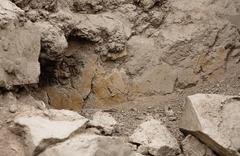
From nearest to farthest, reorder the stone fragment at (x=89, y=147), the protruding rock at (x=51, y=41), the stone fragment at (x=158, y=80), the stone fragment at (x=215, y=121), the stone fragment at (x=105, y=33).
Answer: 1. the stone fragment at (x=89, y=147)
2. the stone fragment at (x=215, y=121)
3. the protruding rock at (x=51, y=41)
4. the stone fragment at (x=105, y=33)
5. the stone fragment at (x=158, y=80)

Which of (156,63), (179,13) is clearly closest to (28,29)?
(156,63)

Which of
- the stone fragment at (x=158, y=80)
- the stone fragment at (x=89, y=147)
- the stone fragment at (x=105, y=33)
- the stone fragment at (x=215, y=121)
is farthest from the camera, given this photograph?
the stone fragment at (x=158, y=80)

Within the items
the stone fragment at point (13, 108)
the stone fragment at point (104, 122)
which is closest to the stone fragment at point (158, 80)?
the stone fragment at point (104, 122)

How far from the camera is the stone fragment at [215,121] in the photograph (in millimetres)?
1997

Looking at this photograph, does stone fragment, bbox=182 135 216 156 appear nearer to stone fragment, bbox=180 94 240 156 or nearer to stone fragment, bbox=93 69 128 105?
stone fragment, bbox=180 94 240 156

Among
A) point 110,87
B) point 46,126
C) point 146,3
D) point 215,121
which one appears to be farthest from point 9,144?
point 146,3

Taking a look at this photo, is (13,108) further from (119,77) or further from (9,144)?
(119,77)

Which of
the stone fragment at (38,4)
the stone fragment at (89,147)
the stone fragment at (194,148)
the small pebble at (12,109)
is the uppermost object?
the stone fragment at (38,4)

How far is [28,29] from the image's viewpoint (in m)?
2.02

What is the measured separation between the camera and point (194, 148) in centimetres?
210

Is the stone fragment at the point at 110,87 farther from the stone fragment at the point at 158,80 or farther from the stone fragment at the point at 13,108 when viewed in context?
the stone fragment at the point at 13,108

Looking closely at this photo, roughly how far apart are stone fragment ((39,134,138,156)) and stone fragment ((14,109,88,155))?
0.10ft

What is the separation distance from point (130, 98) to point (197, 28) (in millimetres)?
557

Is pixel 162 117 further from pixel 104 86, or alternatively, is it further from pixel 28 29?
pixel 28 29
